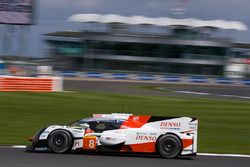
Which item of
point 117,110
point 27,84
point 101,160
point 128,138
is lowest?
point 117,110

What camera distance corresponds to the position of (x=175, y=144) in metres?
10.7

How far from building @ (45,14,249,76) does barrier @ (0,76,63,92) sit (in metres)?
40.7

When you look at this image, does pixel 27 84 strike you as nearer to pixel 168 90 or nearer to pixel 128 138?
pixel 168 90

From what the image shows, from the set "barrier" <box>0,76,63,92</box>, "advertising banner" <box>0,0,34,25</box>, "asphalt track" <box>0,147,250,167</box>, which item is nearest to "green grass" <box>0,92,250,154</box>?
"barrier" <box>0,76,63,92</box>

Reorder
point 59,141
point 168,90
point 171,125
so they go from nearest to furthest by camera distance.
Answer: point 59,141
point 171,125
point 168,90

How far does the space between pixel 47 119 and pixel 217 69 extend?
5092 cm

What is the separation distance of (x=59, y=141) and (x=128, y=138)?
129 cm

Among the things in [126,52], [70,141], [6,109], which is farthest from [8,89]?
[126,52]

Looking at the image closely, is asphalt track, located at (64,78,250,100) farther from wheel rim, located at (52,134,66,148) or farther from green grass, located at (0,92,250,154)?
wheel rim, located at (52,134,66,148)

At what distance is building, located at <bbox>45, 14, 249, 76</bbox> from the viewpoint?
6569cm

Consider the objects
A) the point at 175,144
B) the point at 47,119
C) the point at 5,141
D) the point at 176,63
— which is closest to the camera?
the point at 175,144

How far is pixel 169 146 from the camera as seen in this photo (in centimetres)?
1078

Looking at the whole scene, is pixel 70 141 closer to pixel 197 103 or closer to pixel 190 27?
pixel 197 103

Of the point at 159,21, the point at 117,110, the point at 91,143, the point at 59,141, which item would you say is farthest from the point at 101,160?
the point at 159,21
